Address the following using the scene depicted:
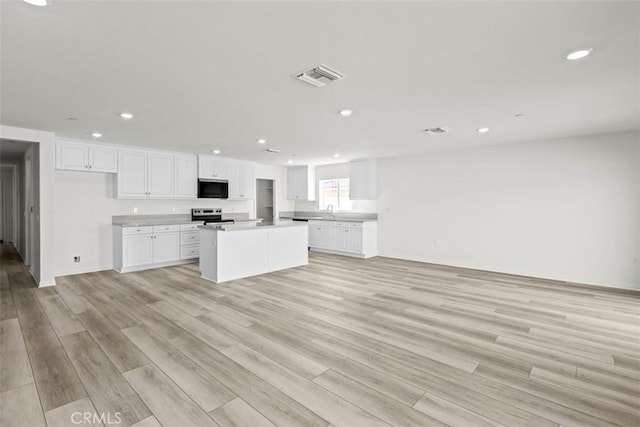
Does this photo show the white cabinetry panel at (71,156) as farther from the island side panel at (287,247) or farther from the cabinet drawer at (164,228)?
the island side panel at (287,247)

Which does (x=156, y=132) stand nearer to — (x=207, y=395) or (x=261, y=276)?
(x=261, y=276)

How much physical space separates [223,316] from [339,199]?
559 centimetres

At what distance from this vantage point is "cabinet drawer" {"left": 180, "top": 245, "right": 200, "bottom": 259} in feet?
20.9

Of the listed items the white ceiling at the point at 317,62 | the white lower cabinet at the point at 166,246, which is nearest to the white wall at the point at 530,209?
the white ceiling at the point at 317,62

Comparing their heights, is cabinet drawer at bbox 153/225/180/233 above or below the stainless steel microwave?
below

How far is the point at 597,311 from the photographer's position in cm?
373

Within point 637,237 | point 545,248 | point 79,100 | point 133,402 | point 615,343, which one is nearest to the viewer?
point 133,402

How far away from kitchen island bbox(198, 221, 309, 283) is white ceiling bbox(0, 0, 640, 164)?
5.83 ft

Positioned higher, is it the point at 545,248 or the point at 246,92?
the point at 246,92

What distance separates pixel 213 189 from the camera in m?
7.13

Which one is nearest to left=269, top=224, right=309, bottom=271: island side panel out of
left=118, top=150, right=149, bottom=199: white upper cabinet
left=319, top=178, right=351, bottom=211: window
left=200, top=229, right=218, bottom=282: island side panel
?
left=200, top=229, right=218, bottom=282: island side panel

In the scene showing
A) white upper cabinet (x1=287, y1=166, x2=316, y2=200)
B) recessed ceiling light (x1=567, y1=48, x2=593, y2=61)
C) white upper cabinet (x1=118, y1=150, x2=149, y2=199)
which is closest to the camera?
recessed ceiling light (x1=567, y1=48, x2=593, y2=61)

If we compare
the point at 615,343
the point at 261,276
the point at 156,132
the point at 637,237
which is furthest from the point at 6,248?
the point at 637,237

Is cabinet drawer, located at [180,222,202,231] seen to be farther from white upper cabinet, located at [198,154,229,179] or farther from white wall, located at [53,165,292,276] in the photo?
white upper cabinet, located at [198,154,229,179]
